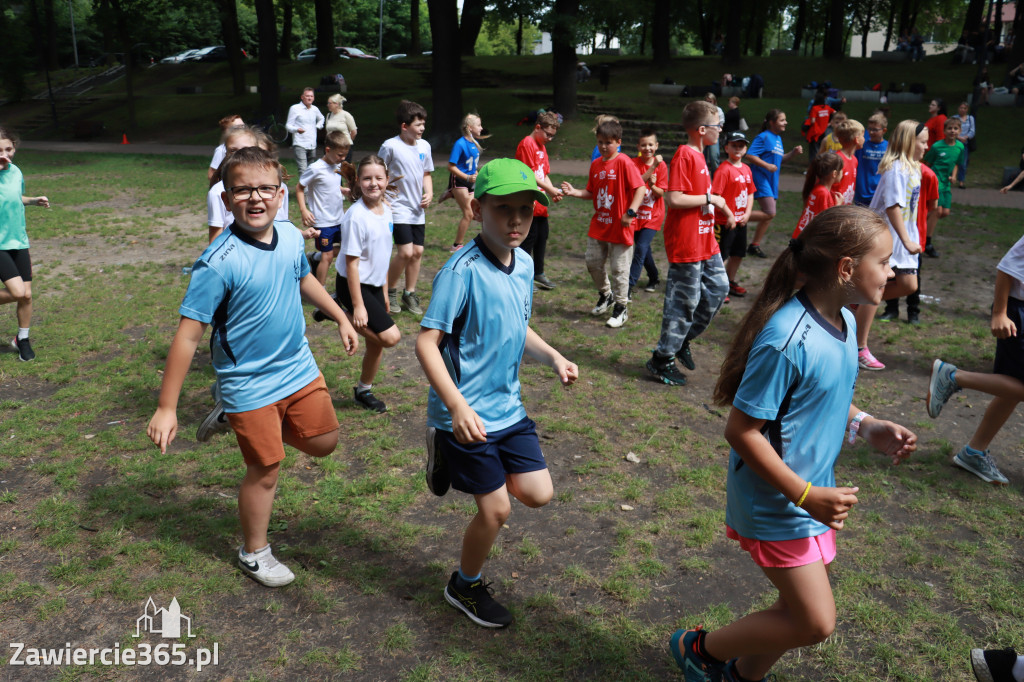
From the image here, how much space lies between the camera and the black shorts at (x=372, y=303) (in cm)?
578

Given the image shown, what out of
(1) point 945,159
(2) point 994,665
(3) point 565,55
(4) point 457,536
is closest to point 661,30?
(3) point 565,55

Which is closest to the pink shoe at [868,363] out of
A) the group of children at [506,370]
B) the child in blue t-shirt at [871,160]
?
the group of children at [506,370]

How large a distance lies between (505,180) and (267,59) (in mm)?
28740

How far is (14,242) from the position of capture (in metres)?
6.99

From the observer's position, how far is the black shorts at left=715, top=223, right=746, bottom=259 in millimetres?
9609

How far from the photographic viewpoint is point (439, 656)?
11.5 ft

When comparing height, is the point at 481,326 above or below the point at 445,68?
below

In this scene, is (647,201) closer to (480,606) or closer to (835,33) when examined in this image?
(480,606)

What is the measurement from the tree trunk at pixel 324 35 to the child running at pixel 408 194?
126 feet

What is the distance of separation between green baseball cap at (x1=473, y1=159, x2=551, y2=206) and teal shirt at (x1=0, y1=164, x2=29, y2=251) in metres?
5.59

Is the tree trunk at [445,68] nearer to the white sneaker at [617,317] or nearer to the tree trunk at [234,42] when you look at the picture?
the tree trunk at [234,42]

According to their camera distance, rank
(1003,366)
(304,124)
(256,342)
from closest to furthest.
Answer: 1. (256,342)
2. (1003,366)
3. (304,124)

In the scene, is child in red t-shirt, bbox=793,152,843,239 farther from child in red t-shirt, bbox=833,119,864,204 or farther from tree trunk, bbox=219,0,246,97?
tree trunk, bbox=219,0,246,97

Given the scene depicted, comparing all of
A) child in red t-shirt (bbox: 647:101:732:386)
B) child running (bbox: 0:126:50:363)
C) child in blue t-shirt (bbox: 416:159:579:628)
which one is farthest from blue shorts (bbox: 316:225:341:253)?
child in blue t-shirt (bbox: 416:159:579:628)
